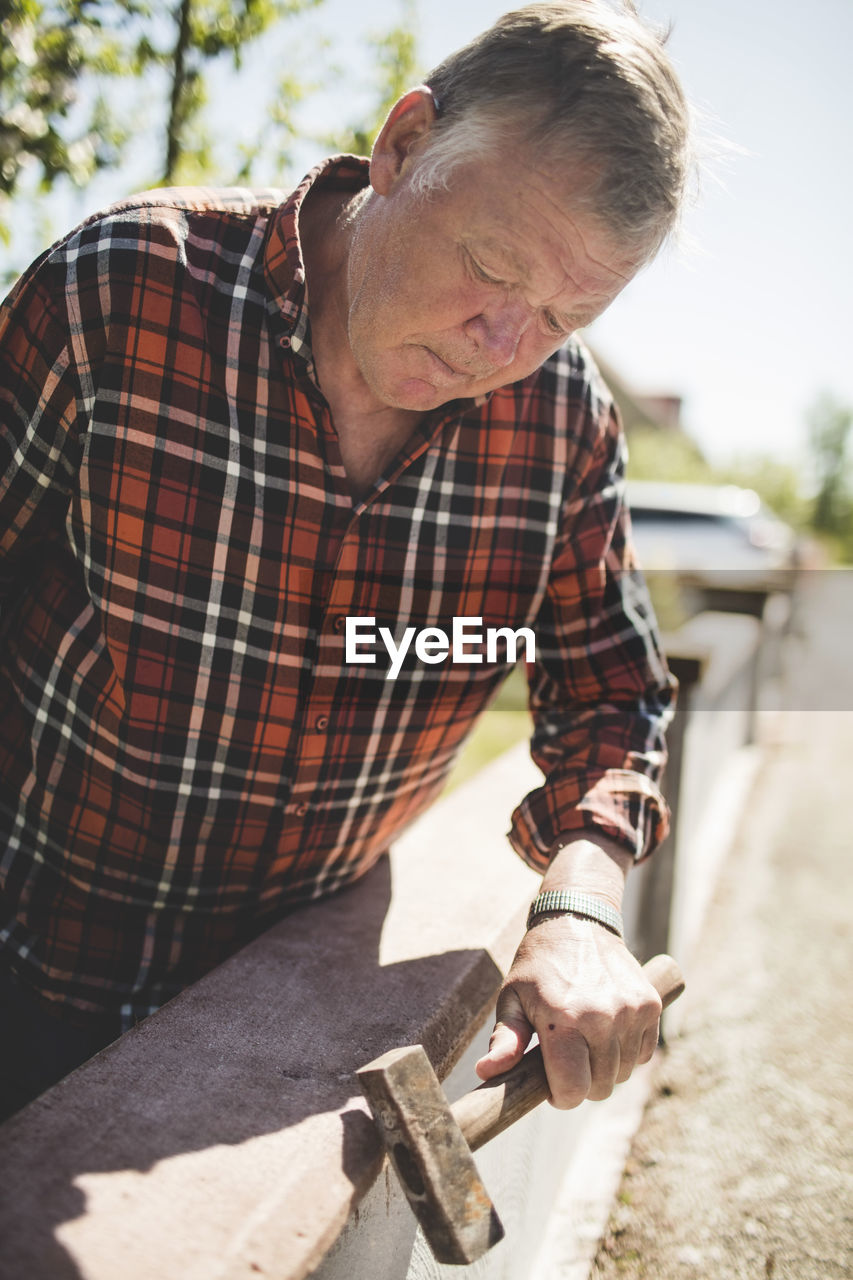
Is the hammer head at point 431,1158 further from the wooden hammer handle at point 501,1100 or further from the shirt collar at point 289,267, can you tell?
the shirt collar at point 289,267

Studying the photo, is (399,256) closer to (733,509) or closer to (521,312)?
(521,312)

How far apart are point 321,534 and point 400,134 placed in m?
0.61

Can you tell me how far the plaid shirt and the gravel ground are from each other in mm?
1544

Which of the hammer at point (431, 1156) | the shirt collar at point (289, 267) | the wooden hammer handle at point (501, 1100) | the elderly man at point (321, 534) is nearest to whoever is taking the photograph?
the hammer at point (431, 1156)

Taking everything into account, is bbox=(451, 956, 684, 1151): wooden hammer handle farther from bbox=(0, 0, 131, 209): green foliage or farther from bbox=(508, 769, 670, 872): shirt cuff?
bbox=(0, 0, 131, 209): green foliage

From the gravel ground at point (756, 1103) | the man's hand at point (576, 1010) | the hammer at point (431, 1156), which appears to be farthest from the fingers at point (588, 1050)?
the gravel ground at point (756, 1103)

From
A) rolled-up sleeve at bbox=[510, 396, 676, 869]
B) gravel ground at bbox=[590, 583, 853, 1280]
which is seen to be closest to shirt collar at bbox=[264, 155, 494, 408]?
rolled-up sleeve at bbox=[510, 396, 676, 869]

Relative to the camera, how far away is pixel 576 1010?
125 cm

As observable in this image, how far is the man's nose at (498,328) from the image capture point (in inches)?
52.5

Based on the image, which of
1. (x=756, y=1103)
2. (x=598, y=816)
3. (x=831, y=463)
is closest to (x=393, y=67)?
(x=598, y=816)

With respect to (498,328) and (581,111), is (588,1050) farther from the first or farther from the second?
(581,111)

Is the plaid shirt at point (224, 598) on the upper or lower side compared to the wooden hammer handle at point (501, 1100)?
upper

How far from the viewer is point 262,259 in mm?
1479

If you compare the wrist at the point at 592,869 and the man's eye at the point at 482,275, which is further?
the wrist at the point at 592,869
